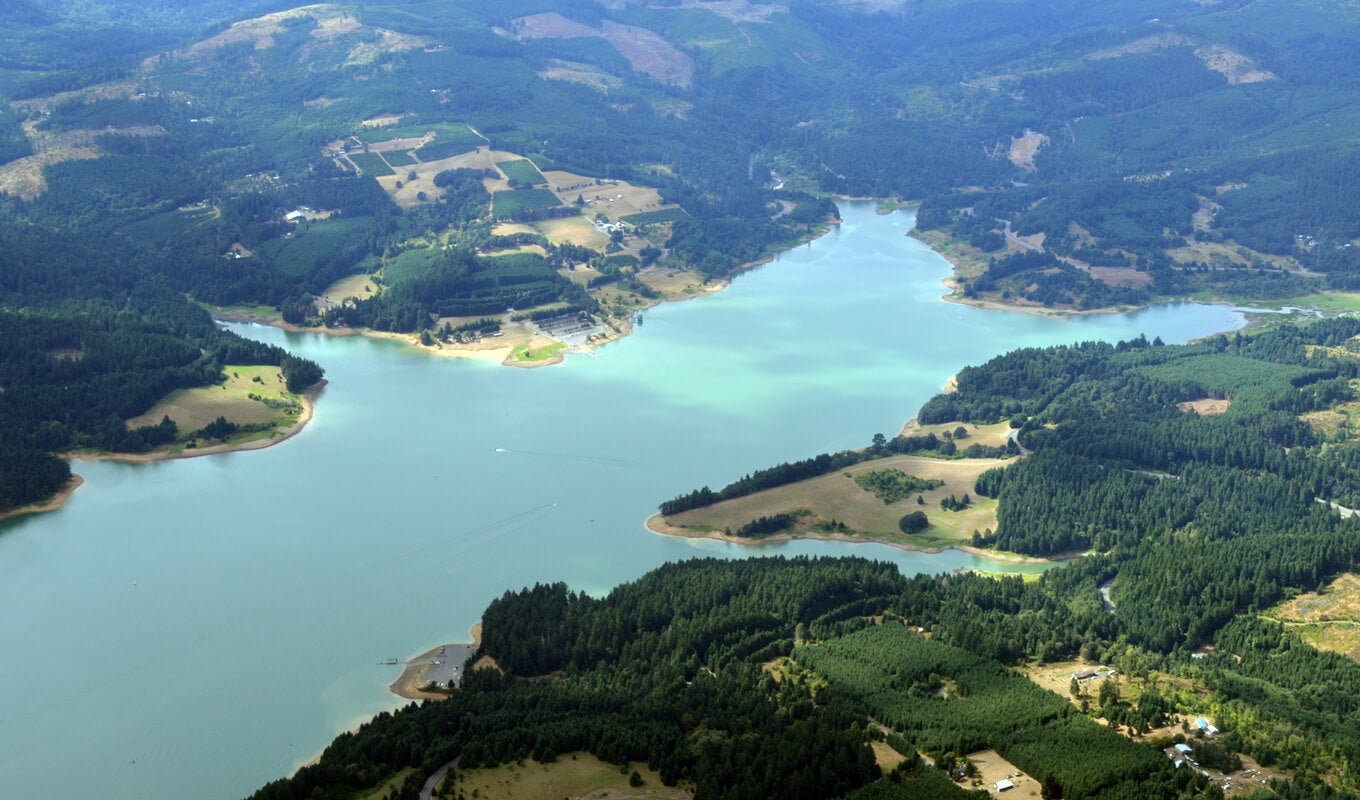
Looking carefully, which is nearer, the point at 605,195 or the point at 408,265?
the point at 408,265

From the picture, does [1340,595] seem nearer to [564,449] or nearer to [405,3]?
[564,449]

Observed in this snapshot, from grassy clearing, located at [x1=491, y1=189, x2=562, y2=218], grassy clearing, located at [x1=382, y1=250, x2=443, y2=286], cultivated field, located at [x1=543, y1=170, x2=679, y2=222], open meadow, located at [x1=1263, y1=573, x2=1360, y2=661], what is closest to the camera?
open meadow, located at [x1=1263, y1=573, x2=1360, y2=661]

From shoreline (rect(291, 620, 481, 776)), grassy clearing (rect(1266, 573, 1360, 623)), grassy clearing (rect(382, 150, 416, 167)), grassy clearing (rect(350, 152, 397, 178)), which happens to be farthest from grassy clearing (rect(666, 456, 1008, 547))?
grassy clearing (rect(382, 150, 416, 167))

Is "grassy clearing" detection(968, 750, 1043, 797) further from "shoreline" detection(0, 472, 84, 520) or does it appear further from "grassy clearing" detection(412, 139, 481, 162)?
"grassy clearing" detection(412, 139, 481, 162)

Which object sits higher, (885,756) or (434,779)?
(434,779)

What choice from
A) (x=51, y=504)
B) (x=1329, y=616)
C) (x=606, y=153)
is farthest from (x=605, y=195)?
(x=1329, y=616)

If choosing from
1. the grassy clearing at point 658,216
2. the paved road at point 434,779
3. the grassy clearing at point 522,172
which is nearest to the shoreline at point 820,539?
the paved road at point 434,779

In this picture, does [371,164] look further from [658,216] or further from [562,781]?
[562,781]
